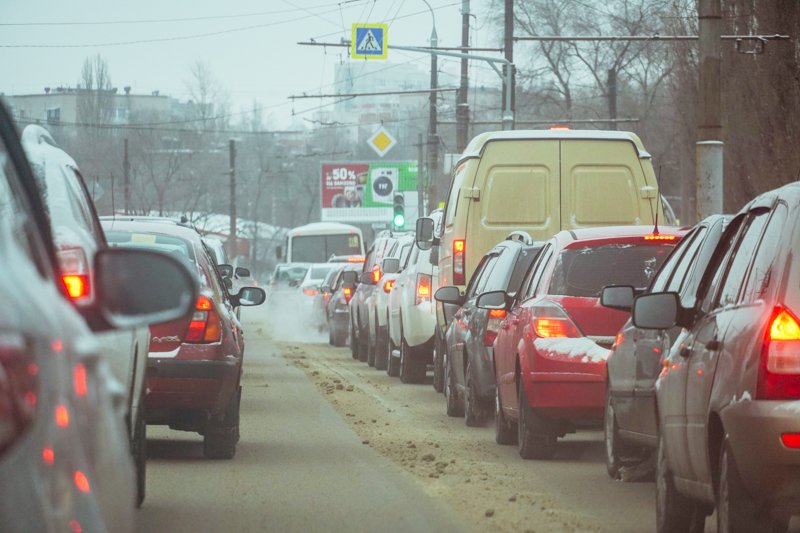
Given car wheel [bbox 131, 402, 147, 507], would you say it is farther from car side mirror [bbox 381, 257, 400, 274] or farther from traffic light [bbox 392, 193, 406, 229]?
traffic light [bbox 392, 193, 406, 229]

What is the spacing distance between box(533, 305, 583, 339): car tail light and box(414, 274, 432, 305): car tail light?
30.9 feet

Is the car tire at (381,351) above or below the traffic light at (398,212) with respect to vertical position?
below

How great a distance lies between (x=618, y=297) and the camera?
29.7 ft

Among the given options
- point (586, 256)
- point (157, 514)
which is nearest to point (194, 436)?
point (586, 256)

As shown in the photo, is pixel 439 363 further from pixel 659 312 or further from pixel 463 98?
pixel 463 98

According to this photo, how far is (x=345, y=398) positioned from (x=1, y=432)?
15482 mm

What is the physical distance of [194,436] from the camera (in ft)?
44.1

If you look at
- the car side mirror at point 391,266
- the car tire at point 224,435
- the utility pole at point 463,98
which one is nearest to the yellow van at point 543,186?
the car tire at point 224,435

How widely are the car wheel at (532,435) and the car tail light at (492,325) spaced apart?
196cm

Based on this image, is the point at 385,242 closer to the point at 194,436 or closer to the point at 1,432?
the point at 194,436

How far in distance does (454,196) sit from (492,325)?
4.69 metres

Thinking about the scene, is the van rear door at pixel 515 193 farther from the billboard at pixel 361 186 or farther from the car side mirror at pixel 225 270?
the billboard at pixel 361 186

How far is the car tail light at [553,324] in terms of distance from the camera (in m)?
11.2

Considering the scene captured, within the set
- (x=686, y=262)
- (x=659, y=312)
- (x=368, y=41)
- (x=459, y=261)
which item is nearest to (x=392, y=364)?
(x=459, y=261)
